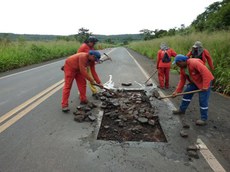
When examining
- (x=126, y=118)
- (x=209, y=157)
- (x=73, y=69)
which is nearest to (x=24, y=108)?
(x=73, y=69)

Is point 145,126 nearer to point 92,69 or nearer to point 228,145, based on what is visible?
point 228,145

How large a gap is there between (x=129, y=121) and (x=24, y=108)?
2538 millimetres

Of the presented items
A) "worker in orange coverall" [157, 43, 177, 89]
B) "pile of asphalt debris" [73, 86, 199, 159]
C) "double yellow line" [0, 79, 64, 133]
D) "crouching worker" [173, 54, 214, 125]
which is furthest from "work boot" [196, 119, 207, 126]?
"worker in orange coverall" [157, 43, 177, 89]

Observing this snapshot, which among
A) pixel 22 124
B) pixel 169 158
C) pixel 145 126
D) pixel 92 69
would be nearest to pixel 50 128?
pixel 22 124

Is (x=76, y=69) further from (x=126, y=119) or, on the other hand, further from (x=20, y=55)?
(x=20, y=55)

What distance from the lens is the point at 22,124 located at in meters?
4.61

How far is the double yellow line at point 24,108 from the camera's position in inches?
185

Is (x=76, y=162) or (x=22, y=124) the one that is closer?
(x=76, y=162)

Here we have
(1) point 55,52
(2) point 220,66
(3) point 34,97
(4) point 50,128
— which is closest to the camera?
(4) point 50,128

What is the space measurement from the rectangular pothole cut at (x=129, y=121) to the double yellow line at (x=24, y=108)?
170 centimetres

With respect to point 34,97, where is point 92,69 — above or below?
above

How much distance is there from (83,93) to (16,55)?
11.7 m

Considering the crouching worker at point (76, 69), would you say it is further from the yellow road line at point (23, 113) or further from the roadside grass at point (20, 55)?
the roadside grass at point (20, 55)

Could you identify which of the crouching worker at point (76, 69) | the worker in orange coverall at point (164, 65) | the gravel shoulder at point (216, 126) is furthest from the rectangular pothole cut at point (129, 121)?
the worker in orange coverall at point (164, 65)
